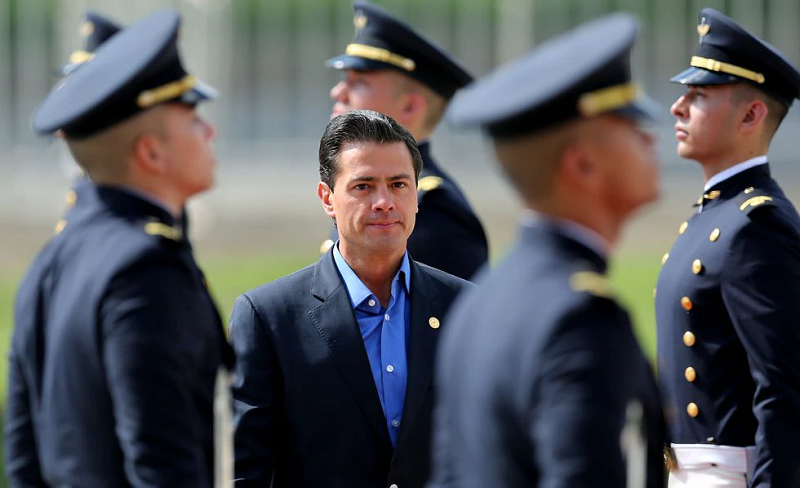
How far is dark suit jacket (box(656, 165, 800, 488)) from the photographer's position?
4.49 metres

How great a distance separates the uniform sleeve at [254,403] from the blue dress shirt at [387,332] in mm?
284

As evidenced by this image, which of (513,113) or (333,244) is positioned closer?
(513,113)

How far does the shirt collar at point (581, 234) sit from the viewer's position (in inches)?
122

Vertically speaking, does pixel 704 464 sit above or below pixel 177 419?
below

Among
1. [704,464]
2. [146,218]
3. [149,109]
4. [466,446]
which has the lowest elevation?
[704,464]

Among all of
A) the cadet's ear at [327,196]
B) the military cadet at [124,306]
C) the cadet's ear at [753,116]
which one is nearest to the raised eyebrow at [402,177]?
the cadet's ear at [327,196]

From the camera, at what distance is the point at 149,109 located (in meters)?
3.51

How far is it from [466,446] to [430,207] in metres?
2.19

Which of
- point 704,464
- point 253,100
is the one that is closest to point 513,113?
point 704,464

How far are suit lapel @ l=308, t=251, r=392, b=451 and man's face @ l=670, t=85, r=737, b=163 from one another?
50.6 inches

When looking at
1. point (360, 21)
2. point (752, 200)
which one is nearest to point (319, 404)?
point (752, 200)

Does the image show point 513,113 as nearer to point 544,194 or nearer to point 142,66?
point 544,194

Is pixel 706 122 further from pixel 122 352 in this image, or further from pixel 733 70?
pixel 122 352

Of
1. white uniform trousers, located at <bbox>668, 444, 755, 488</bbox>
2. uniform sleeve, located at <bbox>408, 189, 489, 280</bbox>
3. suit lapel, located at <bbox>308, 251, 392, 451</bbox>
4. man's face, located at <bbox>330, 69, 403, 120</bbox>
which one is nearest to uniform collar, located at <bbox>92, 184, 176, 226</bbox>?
suit lapel, located at <bbox>308, 251, 392, 451</bbox>
